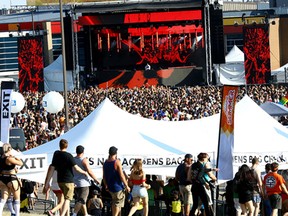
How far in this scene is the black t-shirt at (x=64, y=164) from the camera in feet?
62.2

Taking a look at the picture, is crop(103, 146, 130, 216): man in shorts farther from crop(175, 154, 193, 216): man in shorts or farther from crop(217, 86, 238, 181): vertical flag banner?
crop(217, 86, 238, 181): vertical flag banner

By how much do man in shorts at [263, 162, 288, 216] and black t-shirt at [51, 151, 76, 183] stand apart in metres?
3.87

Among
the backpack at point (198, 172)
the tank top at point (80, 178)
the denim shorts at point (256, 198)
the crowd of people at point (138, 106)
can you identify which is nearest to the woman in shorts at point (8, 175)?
the tank top at point (80, 178)

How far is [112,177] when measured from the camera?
66.0 feet

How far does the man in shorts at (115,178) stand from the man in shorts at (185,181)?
2263 millimetres

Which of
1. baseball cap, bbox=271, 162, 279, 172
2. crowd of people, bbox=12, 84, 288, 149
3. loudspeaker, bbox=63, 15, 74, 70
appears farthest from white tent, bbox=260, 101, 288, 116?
loudspeaker, bbox=63, 15, 74, 70

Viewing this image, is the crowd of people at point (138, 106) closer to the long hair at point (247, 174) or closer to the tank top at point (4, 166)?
the long hair at point (247, 174)

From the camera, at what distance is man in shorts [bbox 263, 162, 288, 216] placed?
70.2 ft

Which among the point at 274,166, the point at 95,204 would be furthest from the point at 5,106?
the point at 274,166

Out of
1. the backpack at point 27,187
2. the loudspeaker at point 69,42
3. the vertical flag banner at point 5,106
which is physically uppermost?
the loudspeaker at point 69,42

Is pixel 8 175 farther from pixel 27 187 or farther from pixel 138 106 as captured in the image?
pixel 138 106

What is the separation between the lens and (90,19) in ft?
229

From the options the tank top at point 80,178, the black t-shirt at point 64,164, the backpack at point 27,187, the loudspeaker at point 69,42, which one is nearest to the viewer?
the black t-shirt at point 64,164

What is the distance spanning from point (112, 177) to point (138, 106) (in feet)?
87.4
